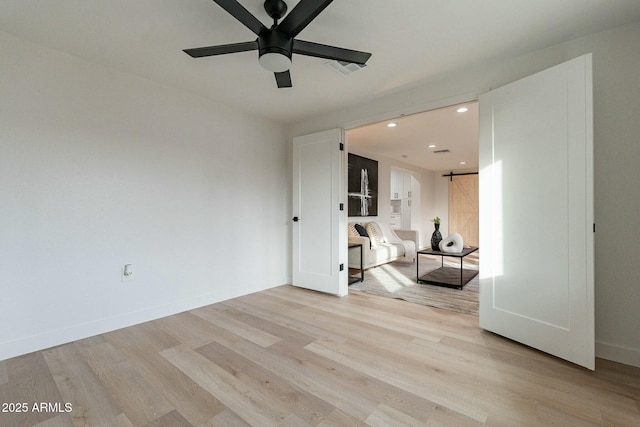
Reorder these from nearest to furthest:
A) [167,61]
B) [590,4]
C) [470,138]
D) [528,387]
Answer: [528,387]
[590,4]
[167,61]
[470,138]

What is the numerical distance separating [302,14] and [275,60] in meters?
0.32

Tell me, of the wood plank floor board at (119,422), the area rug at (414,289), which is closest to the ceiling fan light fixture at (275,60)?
the wood plank floor board at (119,422)

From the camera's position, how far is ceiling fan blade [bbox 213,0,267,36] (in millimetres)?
1310

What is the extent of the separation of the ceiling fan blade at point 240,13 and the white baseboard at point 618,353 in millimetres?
3098

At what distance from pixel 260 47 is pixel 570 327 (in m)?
2.70

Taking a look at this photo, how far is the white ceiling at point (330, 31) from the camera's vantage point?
178 cm

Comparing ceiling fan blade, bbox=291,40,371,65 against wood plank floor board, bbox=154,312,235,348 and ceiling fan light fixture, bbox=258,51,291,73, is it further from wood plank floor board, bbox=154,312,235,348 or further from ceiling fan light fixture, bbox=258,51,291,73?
wood plank floor board, bbox=154,312,235,348

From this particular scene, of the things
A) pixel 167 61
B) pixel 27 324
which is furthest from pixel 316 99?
pixel 27 324

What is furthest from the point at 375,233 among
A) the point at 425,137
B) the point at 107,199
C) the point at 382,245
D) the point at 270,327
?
the point at 107,199

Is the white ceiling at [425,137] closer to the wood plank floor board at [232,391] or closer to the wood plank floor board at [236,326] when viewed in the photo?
the wood plank floor board at [236,326]

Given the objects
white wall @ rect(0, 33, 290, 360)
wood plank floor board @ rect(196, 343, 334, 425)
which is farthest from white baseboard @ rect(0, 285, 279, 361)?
wood plank floor board @ rect(196, 343, 334, 425)

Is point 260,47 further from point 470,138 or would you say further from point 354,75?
point 470,138

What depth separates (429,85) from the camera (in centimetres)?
280

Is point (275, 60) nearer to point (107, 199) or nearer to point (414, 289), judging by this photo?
point (107, 199)
